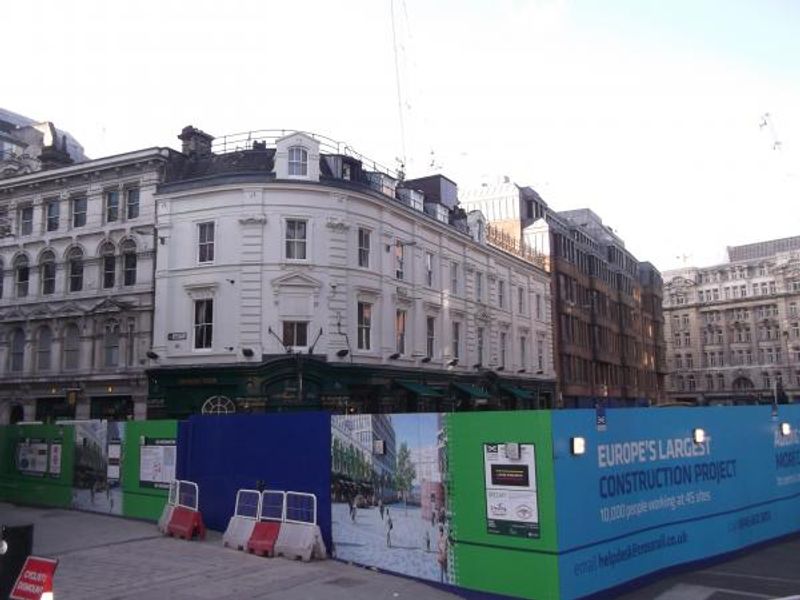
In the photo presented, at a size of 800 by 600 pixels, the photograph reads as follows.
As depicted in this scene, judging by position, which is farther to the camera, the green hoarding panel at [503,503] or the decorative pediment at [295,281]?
the decorative pediment at [295,281]

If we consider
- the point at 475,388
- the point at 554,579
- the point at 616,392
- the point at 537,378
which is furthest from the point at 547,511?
the point at 616,392

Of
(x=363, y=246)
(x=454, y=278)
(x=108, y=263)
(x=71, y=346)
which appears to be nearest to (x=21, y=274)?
(x=71, y=346)

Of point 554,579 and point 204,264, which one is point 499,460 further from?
point 204,264

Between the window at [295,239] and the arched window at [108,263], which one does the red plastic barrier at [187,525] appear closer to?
the window at [295,239]

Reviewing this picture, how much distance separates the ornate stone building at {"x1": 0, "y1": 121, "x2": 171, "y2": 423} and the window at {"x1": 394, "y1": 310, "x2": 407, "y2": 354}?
11174mm

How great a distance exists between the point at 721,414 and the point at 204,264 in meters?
22.1

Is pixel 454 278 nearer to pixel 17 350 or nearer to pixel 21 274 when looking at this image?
pixel 21 274

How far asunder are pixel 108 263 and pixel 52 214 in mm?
4902

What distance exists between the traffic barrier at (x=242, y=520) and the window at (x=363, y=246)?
17699 mm

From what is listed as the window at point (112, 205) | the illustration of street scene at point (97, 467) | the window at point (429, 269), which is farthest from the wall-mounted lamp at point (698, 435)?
the window at point (112, 205)

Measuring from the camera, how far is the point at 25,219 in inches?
1409

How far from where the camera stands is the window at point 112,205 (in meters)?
32.6

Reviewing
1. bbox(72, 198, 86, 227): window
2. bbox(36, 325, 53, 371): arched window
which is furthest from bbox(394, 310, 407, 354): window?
bbox(36, 325, 53, 371): arched window

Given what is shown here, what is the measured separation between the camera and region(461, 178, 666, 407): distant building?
51.9m
